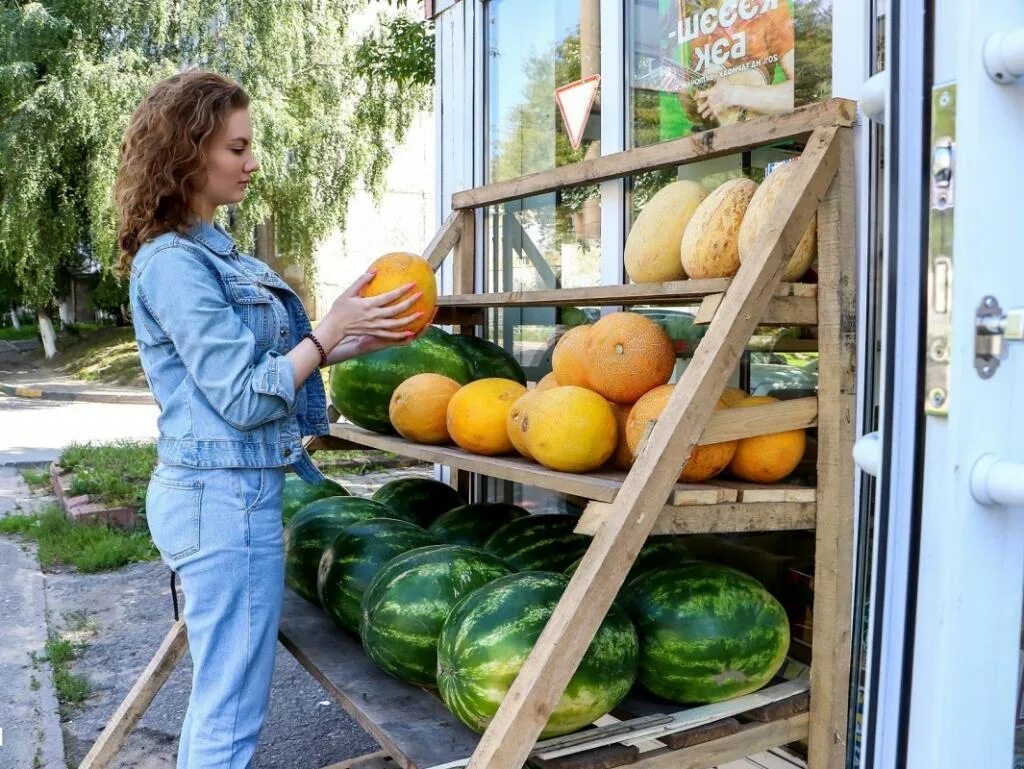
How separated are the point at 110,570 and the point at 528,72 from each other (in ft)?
13.3

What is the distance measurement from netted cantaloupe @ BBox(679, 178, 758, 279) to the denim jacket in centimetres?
97

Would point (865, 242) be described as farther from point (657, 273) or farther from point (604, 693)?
point (604, 693)

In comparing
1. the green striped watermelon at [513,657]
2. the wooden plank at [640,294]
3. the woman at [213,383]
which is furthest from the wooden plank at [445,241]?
the green striped watermelon at [513,657]

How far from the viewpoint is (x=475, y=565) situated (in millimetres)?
2465

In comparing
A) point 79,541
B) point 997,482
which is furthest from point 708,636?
point 79,541

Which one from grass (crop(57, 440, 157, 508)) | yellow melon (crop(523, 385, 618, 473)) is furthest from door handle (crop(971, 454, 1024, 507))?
grass (crop(57, 440, 157, 508))

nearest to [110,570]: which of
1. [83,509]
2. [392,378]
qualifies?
[83,509]

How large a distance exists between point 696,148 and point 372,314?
88 cm

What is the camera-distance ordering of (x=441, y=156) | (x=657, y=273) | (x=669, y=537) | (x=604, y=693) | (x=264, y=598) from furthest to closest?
1. (x=441, y=156)
2. (x=669, y=537)
3. (x=657, y=273)
4. (x=264, y=598)
5. (x=604, y=693)

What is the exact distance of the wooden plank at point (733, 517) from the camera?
1.89 metres

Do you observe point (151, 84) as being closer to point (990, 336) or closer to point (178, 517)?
point (178, 517)

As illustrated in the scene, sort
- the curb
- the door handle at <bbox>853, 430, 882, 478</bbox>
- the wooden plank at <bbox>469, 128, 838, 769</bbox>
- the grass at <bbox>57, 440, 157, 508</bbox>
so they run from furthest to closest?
the curb → the grass at <bbox>57, 440, 157, 508</bbox> → the wooden plank at <bbox>469, 128, 838, 769</bbox> → the door handle at <bbox>853, 430, 882, 478</bbox>

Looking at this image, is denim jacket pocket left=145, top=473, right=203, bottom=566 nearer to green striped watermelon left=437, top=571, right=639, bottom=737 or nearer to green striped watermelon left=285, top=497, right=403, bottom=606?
green striped watermelon left=437, top=571, right=639, bottom=737

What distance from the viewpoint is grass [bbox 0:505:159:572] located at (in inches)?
232
